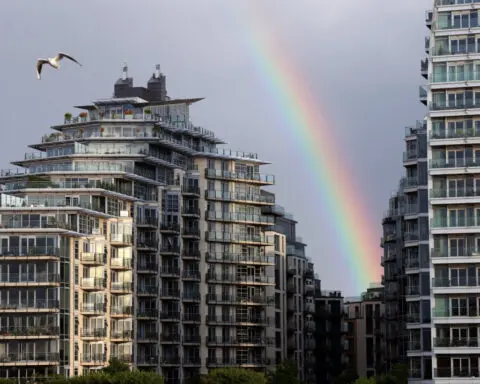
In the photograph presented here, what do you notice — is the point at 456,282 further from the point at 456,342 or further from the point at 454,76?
the point at 454,76

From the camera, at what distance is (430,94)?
641 feet

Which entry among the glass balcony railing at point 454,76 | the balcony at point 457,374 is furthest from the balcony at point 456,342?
the glass balcony railing at point 454,76

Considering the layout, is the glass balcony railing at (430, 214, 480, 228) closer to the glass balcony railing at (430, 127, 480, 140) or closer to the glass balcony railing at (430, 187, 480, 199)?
the glass balcony railing at (430, 187, 480, 199)

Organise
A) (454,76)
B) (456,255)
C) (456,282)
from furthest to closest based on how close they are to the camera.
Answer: (454,76) < (456,255) < (456,282)

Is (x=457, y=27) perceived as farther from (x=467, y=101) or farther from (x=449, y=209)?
(x=449, y=209)

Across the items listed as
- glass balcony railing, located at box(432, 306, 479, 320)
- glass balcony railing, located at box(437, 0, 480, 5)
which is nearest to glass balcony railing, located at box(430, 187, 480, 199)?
glass balcony railing, located at box(432, 306, 479, 320)

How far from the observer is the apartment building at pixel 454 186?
190 metres

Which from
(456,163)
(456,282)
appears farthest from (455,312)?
(456,163)

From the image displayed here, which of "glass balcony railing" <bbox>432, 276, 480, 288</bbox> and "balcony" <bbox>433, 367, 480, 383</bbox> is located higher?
"glass balcony railing" <bbox>432, 276, 480, 288</bbox>

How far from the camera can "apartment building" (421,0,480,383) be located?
190 m

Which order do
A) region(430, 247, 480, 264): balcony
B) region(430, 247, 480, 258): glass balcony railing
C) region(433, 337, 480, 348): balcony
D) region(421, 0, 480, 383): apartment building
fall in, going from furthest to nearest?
region(430, 247, 480, 258): glass balcony railing, region(430, 247, 480, 264): balcony, region(421, 0, 480, 383): apartment building, region(433, 337, 480, 348): balcony

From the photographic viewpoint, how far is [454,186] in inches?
7598

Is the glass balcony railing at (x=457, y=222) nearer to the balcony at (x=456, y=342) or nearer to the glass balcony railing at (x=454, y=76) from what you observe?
the balcony at (x=456, y=342)

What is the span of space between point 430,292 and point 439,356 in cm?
829
